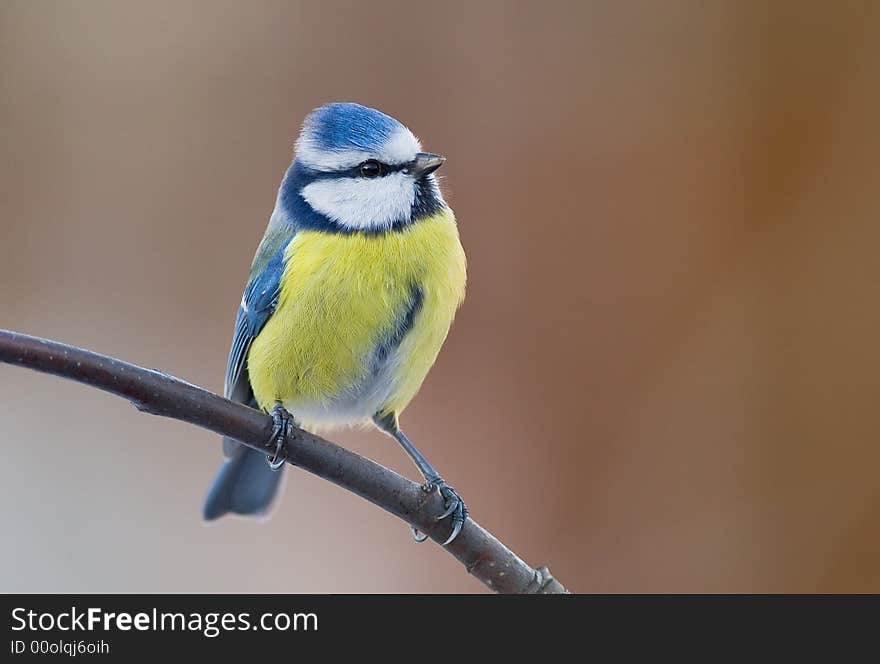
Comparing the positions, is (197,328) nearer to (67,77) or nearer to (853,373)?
(67,77)

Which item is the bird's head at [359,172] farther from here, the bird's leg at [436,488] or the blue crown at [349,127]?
the bird's leg at [436,488]

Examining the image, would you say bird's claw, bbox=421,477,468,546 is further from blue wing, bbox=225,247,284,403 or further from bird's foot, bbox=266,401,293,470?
blue wing, bbox=225,247,284,403

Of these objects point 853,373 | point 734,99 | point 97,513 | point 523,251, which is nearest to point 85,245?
point 97,513

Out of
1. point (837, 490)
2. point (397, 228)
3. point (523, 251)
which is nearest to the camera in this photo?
point (397, 228)

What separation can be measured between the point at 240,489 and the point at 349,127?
554mm

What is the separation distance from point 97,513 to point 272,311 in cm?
88

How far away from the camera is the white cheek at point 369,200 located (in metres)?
1.09

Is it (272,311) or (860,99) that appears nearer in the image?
(272,311)

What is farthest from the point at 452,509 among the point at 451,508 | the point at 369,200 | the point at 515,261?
the point at 515,261

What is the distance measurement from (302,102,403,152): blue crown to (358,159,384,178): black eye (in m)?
0.02

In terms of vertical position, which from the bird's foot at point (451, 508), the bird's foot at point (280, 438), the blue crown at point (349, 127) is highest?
the blue crown at point (349, 127)

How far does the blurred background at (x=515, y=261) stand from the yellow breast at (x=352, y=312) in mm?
658

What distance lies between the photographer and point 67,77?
1.87 meters

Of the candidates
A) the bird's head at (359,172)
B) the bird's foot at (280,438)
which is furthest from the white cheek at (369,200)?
the bird's foot at (280,438)
